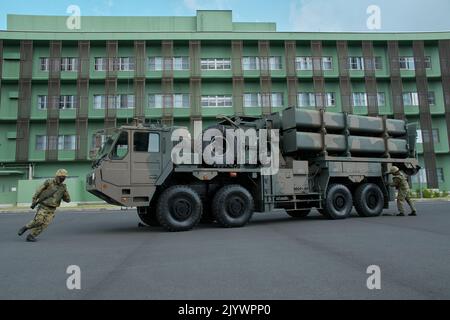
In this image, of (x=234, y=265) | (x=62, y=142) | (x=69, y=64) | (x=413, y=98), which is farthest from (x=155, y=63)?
(x=234, y=265)

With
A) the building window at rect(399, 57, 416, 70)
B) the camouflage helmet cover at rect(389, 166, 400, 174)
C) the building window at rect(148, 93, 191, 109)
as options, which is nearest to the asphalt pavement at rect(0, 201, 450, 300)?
the camouflage helmet cover at rect(389, 166, 400, 174)

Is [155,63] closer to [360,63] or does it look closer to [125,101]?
[125,101]

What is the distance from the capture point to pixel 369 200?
13.3m

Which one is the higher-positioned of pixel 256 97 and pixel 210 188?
pixel 256 97

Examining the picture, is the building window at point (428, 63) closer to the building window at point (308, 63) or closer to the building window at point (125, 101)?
the building window at point (308, 63)

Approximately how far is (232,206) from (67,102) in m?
30.3

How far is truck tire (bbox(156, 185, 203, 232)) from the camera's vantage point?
9750mm

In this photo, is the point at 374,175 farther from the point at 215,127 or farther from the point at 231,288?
the point at 231,288

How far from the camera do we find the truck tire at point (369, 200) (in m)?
13.0

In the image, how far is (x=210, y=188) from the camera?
35.9 ft

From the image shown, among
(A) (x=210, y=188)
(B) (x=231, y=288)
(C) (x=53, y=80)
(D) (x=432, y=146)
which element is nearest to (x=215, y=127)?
(A) (x=210, y=188)
